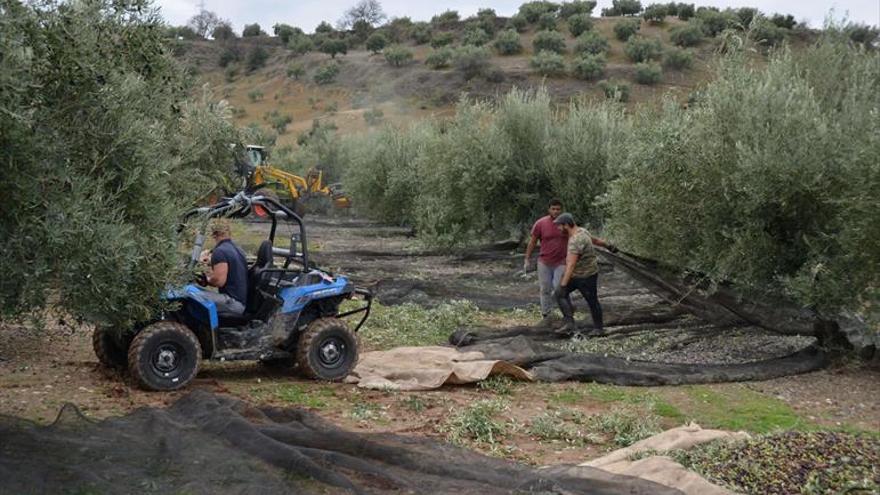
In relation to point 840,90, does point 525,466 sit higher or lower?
lower

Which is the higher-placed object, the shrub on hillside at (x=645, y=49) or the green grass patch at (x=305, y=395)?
the shrub on hillside at (x=645, y=49)

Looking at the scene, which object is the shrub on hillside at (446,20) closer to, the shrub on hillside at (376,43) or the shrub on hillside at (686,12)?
the shrub on hillside at (376,43)

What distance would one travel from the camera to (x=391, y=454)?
20.8ft

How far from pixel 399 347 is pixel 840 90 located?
272 inches

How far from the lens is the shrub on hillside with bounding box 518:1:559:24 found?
252 ft

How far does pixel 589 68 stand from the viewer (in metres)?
59.0

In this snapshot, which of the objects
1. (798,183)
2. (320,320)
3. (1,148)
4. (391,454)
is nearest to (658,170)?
(798,183)

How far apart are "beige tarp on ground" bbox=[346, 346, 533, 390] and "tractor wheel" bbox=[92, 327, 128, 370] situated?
7.73 feet

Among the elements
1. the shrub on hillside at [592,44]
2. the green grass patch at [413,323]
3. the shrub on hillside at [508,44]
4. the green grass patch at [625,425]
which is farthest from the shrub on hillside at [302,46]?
the green grass patch at [625,425]

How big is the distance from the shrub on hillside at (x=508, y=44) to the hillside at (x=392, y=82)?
1.92 ft

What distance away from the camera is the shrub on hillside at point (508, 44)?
70.6 m

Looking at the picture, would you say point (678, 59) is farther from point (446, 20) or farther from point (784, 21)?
point (446, 20)

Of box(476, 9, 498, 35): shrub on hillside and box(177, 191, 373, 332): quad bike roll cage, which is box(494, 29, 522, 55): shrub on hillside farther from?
box(177, 191, 373, 332): quad bike roll cage

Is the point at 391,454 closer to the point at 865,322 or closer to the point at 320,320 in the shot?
the point at 320,320
